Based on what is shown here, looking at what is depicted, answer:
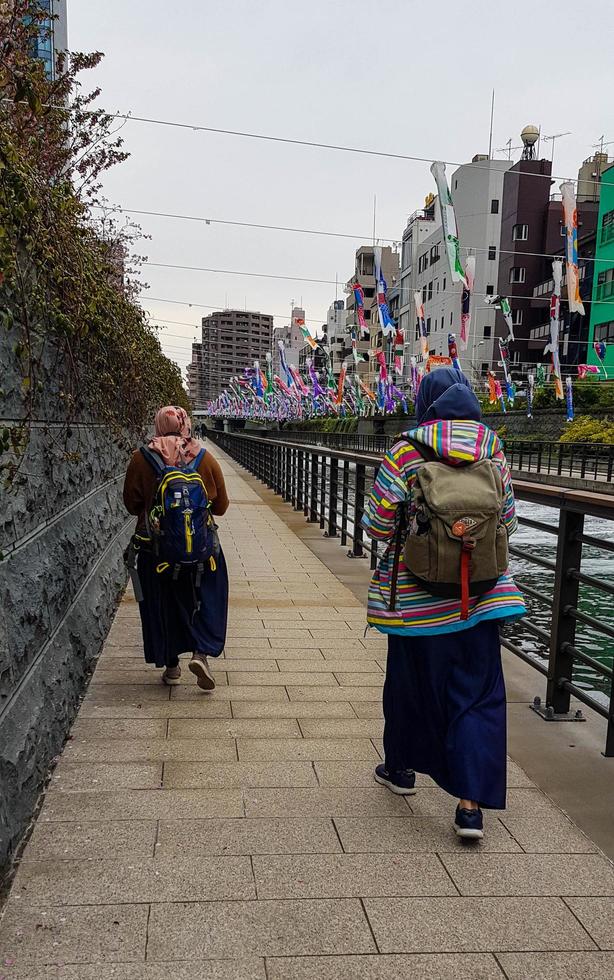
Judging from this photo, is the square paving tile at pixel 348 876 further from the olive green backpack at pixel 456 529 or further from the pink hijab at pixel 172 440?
the pink hijab at pixel 172 440

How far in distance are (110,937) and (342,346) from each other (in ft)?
323

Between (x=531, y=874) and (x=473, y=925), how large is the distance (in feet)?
1.23

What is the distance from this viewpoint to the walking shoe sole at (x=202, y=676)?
162 inches

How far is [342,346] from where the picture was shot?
3885 inches

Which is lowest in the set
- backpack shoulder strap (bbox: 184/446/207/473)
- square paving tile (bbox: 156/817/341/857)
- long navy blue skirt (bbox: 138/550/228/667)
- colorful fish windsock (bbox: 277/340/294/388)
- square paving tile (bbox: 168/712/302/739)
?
square paving tile (bbox: 168/712/302/739)

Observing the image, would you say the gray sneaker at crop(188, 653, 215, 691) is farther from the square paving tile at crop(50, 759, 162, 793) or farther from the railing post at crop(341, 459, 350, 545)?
the railing post at crop(341, 459, 350, 545)

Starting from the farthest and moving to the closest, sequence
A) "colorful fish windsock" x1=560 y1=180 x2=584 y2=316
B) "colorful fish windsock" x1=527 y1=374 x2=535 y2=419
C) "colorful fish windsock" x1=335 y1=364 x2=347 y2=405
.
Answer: "colorful fish windsock" x1=335 y1=364 x2=347 y2=405 < "colorful fish windsock" x1=527 y1=374 x2=535 y2=419 < "colorful fish windsock" x1=560 y1=180 x2=584 y2=316

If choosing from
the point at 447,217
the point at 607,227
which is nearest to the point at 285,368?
the point at 607,227

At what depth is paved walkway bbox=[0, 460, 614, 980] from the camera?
2104mm

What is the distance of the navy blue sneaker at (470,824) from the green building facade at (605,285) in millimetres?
43261

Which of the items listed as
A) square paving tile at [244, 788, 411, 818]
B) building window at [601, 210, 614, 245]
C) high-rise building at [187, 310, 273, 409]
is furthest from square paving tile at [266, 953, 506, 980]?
high-rise building at [187, 310, 273, 409]

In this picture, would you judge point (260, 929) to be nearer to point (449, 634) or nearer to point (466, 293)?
point (449, 634)

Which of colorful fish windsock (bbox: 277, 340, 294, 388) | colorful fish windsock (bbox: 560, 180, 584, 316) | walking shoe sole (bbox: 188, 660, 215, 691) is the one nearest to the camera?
walking shoe sole (bbox: 188, 660, 215, 691)

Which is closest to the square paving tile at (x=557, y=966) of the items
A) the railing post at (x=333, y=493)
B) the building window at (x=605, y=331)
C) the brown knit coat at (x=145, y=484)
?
the brown knit coat at (x=145, y=484)
